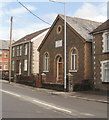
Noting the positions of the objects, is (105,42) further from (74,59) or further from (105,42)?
(74,59)

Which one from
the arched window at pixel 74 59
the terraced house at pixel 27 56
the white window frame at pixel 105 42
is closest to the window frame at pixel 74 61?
the arched window at pixel 74 59

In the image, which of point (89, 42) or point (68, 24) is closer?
point (89, 42)

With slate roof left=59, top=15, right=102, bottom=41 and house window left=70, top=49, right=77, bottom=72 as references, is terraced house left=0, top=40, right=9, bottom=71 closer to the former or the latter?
slate roof left=59, top=15, right=102, bottom=41

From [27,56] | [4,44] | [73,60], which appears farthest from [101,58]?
[4,44]

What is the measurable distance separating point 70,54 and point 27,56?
13.6 m

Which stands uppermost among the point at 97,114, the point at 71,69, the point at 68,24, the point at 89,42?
the point at 68,24

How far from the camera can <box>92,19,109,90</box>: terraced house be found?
20594mm

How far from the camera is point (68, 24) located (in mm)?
25750

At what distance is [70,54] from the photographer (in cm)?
2547

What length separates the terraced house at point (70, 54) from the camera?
2350cm

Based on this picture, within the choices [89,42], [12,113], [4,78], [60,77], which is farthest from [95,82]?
[4,78]

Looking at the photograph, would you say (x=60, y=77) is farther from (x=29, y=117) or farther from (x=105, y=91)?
(x=29, y=117)

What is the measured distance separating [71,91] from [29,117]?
39.6 ft

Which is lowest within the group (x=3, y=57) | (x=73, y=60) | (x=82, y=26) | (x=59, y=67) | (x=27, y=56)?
(x=59, y=67)
